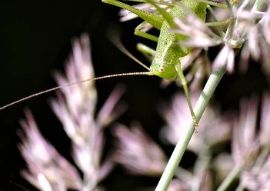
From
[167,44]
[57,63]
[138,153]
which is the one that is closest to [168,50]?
[167,44]

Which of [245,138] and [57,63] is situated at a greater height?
[57,63]

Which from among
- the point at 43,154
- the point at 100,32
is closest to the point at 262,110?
the point at 43,154

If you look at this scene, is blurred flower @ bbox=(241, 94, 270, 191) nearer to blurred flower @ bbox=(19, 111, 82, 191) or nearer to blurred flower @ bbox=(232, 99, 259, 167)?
blurred flower @ bbox=(232, 99, 259, 167)

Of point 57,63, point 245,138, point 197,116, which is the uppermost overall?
point 57,63

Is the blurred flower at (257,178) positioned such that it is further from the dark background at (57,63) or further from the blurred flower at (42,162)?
the dark background at (57,63)

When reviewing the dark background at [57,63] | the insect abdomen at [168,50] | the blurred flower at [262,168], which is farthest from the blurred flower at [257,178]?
the dark background at [57,63]

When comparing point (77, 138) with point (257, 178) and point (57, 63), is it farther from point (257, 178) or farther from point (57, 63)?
point (57, 63)

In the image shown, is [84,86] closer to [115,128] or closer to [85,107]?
[85,107]
